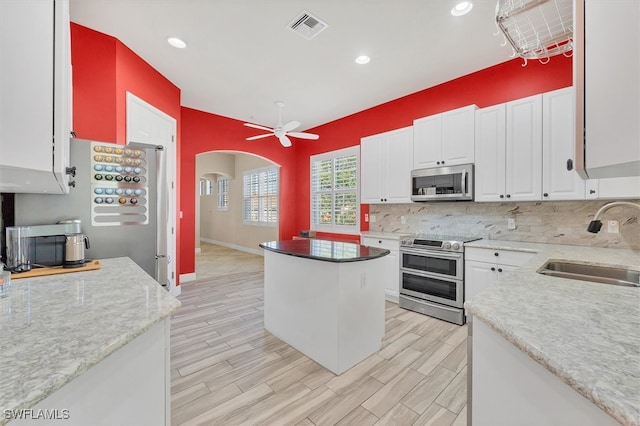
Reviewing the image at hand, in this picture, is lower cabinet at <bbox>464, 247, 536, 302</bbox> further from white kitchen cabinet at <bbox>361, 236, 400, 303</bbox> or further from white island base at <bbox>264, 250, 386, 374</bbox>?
white island base at <bbox>264, 250, 386, 374</bbox>

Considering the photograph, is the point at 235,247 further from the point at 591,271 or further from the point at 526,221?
the point at 591,271

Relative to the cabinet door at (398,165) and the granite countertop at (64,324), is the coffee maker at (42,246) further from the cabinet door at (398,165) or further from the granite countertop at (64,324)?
the cabinet door at (398,165)

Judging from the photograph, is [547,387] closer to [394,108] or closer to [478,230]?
[478,230]

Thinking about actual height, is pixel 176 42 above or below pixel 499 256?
above

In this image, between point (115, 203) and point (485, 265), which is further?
point (485, 265)

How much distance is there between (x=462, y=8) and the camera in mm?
2344

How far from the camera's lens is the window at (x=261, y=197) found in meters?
6.87

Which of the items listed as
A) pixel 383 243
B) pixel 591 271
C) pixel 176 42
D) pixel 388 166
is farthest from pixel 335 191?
pixel 591 271

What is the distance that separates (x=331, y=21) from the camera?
2.55 metres

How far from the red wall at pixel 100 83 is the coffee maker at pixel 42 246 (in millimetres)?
1609

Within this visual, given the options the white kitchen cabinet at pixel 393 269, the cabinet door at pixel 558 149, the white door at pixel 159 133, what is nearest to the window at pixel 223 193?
the white door at pixel 159 133

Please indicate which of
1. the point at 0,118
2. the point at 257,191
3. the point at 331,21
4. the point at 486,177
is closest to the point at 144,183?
the point at 0,118

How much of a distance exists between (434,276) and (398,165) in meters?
1.64

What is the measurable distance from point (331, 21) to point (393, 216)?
284 centimetres
